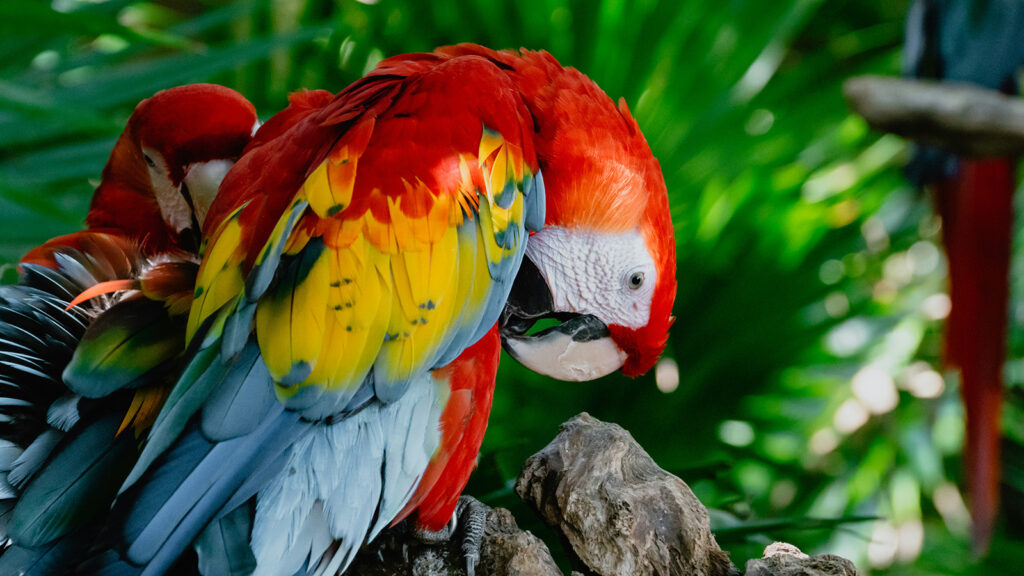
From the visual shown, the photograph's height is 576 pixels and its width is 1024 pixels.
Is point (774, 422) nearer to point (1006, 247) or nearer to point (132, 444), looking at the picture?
point (1006, 247)

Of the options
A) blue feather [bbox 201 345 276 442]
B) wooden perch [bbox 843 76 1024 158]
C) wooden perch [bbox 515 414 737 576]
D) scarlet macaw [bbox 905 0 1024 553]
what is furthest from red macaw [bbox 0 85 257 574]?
scarlet macaw [bbox 905 0 1024 553]

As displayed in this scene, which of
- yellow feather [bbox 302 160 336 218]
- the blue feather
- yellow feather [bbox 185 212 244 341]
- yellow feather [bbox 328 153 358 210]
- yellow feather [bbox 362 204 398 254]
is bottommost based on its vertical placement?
the blue feather

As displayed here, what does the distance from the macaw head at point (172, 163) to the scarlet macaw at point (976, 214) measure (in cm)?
109

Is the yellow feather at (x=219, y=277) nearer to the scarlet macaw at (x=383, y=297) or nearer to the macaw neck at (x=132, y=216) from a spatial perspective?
the scarlet macaw at (x=383, y=297)

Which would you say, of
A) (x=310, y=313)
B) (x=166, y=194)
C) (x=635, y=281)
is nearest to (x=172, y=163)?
(x=166, y=194)

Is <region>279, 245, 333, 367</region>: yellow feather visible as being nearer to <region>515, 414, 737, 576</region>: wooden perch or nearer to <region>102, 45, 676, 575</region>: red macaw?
<region>102, 45, 676, 575</region>: red macaw

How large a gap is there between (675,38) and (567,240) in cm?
63

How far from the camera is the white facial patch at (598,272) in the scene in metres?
0.65

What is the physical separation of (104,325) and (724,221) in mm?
870

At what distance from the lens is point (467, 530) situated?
2.25 ft

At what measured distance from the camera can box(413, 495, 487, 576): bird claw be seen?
67cm

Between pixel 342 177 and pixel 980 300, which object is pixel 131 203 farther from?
pixel 980 300

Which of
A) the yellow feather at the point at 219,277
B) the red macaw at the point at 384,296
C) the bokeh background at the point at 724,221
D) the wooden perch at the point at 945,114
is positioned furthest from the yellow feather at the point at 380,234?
the wooden perch at the point at 945,114

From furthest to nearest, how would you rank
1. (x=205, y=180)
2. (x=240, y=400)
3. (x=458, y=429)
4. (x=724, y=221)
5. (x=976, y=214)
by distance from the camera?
(x=976, y=214) → (x=724, y=221) → (x=205, y=180) → (x=458, y=429) → (x=240, y=400)
